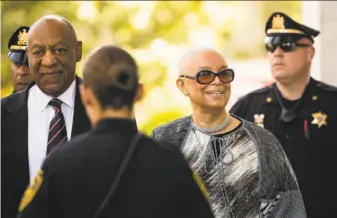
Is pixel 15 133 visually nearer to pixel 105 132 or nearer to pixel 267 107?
pixel 105 132

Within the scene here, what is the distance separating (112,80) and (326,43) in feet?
21.8

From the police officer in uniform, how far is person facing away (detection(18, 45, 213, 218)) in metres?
2.70

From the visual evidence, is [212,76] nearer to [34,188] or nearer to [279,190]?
[279,190]

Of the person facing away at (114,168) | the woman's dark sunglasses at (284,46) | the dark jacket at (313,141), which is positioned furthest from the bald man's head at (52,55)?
the woman's dark sunglasses at (284,46)

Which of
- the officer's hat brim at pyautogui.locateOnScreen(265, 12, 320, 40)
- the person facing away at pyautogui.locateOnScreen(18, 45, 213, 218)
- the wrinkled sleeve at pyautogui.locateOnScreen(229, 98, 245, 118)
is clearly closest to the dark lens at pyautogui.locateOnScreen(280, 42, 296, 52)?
the officer's hat brim at pyautogui.locateOnScreen(265, 12, 320, 40)

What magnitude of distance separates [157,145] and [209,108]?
1.67 metres

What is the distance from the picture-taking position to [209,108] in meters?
5.64

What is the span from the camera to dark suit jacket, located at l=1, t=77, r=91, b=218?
4.99m

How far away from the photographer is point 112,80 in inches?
156

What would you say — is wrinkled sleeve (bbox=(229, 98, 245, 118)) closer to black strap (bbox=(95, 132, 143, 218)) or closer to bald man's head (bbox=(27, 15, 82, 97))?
bald man's head (bbox=(27, 15, 82, 97))

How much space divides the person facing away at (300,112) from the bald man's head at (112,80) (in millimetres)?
3960

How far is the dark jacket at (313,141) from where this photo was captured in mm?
7738

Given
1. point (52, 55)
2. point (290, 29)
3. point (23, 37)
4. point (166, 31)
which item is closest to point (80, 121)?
point (52, 55)

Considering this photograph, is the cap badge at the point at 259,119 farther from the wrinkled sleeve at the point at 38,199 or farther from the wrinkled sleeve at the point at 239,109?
the wrinkled sleeve at the point at 38,199
